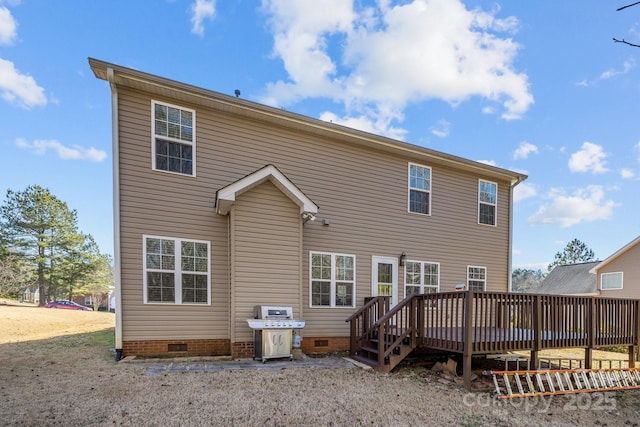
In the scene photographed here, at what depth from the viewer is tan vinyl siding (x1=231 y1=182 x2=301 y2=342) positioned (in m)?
7.21

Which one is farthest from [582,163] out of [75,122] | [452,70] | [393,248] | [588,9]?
[75,122]

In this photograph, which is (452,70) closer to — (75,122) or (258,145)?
(258,145)

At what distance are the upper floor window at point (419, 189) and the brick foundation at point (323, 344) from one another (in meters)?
4.22

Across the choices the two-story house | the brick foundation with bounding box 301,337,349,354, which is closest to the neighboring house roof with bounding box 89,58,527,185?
the two-story house

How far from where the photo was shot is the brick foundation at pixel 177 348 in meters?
6.84

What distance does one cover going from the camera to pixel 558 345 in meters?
6.62

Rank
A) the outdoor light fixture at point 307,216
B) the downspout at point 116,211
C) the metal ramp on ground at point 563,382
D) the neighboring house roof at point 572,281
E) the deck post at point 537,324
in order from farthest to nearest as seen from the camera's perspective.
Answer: the neighboring house roof at point 572,281
the outdoor light fixture at point 307,216
the downspout at point 116,211
the deck post at point 537,324
the metal ramp on ground at point 563,382

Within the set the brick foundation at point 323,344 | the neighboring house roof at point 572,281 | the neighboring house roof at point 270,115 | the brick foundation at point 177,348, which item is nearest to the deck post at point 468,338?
the brick foundation at point 323,344

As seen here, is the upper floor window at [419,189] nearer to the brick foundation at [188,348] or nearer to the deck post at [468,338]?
the deck post at [468,338]

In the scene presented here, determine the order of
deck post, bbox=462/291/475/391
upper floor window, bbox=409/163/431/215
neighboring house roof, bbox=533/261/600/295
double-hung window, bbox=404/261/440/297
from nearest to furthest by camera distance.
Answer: deck post, bbox=462/291/475/391
double-hung window, bbox=404/261/440/297
upper floor window, bbox=409/163/431/215
neighboring house roof, bbox=533/261/600/295

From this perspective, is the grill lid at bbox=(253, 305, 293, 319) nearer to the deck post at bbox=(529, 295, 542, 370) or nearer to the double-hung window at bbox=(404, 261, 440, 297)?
the double-hung window at bbox=(404, 261, 440, 297)

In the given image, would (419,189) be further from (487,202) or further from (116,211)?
(116,211)

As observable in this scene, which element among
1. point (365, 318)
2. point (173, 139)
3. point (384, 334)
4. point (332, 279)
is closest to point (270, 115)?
point (173, 139)

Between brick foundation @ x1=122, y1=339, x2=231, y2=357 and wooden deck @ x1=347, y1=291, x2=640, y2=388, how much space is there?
9.74 feet
